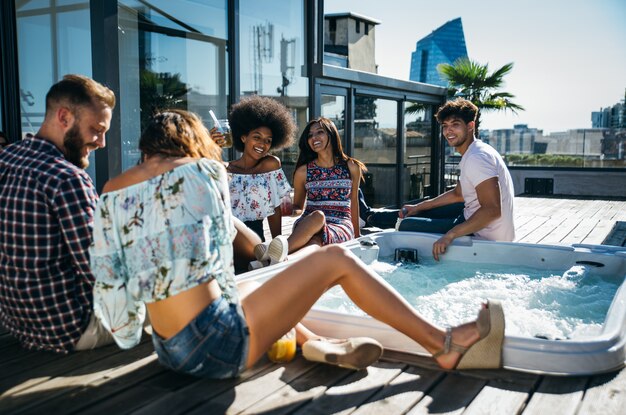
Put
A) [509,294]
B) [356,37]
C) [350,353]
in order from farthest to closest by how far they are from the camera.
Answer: [356,37]
[509,294]
[350,353]

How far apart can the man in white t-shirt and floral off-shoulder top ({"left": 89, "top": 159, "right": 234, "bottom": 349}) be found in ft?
8.48

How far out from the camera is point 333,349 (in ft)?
6.86

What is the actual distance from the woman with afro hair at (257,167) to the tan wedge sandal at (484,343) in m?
2.19

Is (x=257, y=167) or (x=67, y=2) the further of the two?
(x=67, y=2)

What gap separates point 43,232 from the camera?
204cm

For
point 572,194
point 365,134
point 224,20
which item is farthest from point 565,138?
point 224,20

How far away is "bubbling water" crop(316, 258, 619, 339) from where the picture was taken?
3180 millimetres

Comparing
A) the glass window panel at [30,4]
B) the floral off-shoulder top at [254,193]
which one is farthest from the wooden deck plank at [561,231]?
the glass window panel at [30,4]

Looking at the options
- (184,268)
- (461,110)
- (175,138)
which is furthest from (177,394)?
(461,110)

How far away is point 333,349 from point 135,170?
96cm

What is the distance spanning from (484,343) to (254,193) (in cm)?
227

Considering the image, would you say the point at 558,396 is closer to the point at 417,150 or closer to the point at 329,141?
the point at 329,141

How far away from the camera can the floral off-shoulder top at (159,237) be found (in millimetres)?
1720

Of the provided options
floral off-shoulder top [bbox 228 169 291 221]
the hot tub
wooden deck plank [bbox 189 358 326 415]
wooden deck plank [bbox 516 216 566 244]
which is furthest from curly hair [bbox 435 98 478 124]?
wooden deck plank [bbox 189 358 326 415]
